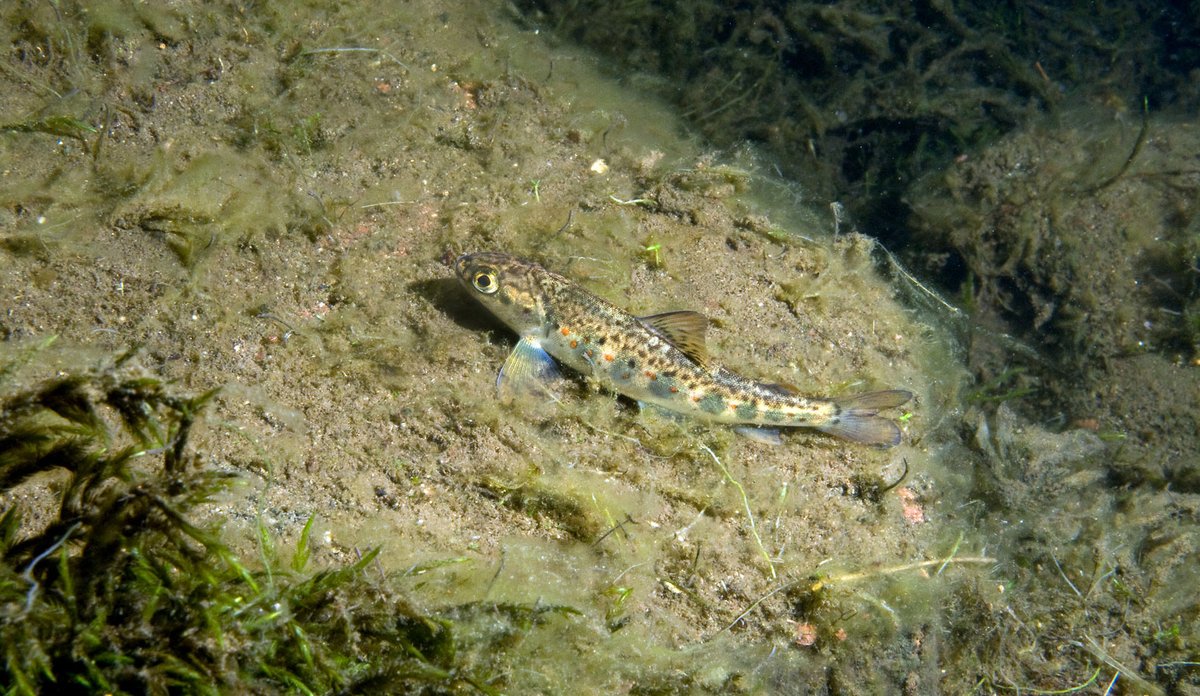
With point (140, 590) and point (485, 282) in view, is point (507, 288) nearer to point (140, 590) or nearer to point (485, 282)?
point (485, 282)

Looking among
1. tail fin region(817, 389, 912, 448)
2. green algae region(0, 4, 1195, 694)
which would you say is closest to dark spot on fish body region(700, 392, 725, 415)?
green algae region(0, 4, 1195, 694)

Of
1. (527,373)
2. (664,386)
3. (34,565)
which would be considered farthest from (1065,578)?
(34,565)

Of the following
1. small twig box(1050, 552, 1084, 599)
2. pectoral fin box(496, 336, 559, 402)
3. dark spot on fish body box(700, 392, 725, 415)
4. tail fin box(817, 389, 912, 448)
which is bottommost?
small twig box(1050, 552, 1084, 599)

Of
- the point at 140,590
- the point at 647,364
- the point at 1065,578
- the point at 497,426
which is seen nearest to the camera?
the point at 140,590

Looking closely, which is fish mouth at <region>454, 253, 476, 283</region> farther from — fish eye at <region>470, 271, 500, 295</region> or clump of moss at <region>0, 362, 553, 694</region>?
clump of moss at <region>0, 362, 553, 694</region>

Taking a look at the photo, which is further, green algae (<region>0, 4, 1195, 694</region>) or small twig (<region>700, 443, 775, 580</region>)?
small twig (<region>700, 443, 775, 580</region>)

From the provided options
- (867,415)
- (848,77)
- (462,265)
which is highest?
(462,265)

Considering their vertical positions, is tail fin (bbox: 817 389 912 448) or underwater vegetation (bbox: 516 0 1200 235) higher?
underwater vegetation (bbox: 516 0 1200 235)

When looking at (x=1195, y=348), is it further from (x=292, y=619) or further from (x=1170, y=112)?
(x=292, y=619)
